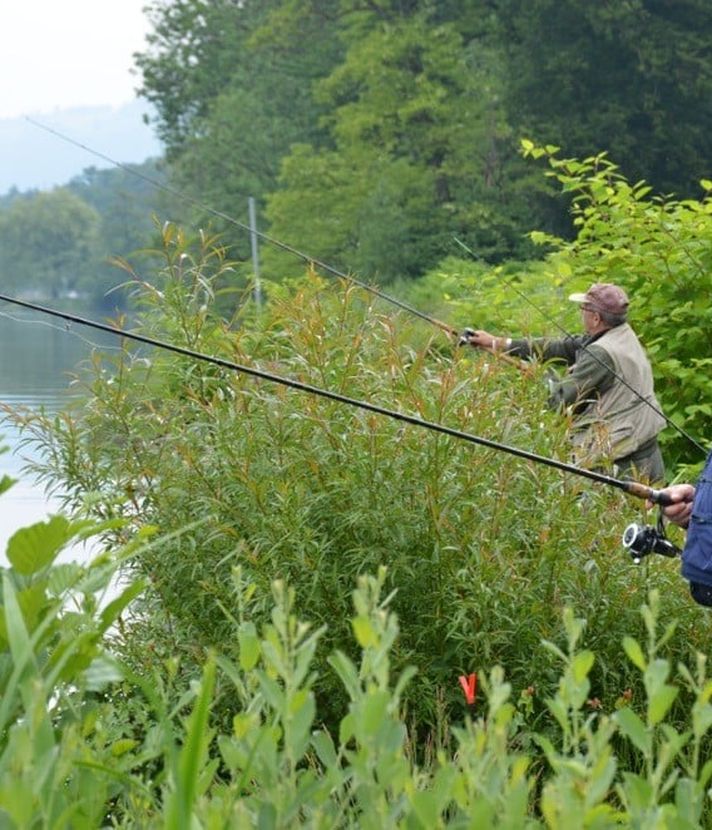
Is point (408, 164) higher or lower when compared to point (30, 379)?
higher

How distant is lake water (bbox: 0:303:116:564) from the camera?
675cm

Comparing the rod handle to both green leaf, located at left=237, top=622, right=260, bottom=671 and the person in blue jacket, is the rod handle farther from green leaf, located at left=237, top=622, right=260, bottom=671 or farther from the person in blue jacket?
green leaf, located at left=237, top=622, right=260, bottom=671

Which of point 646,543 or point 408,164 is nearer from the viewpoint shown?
point 646,543

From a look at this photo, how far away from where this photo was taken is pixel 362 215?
4334 centimetres

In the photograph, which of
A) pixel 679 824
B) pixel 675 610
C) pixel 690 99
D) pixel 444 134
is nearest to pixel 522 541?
pixel 675 610

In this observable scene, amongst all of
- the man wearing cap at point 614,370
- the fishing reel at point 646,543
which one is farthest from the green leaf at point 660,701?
Answer: the man wearing cap at point 614,370

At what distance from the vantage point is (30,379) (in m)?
30.9

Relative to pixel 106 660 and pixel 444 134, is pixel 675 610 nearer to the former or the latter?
pixel 106 660

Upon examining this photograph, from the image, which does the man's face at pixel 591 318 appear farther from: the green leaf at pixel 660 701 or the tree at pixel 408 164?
the tree at pixel 408 164

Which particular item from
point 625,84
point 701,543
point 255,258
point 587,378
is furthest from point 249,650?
point 625,84

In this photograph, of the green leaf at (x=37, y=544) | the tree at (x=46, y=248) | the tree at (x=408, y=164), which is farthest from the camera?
the tree at (x=46, y=248)

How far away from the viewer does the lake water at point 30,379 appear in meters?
6.75

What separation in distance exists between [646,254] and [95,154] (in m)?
5.21

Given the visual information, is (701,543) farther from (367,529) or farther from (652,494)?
(367,529)
